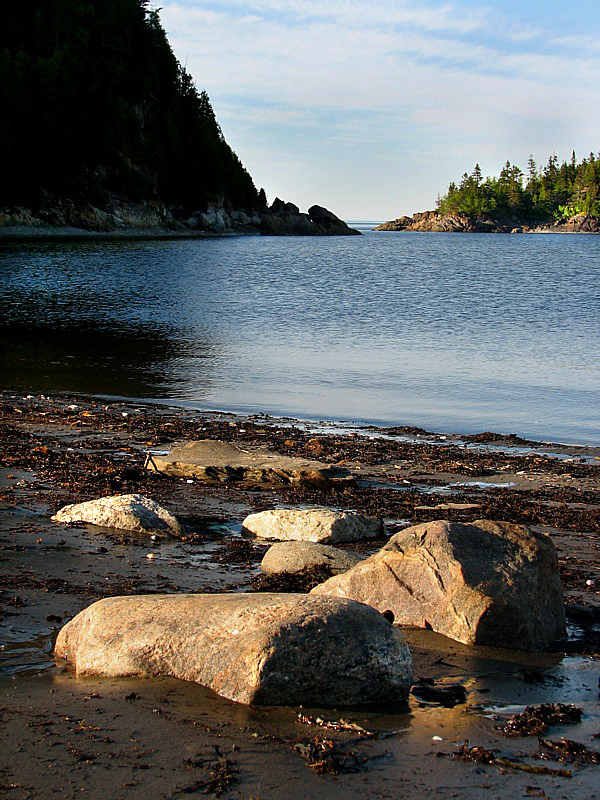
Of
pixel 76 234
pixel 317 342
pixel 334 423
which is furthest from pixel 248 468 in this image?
pixel 76 234

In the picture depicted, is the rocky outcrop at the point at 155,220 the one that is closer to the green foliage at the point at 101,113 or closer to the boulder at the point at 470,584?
the green foliage at the point at 101,113

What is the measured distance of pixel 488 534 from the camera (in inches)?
239

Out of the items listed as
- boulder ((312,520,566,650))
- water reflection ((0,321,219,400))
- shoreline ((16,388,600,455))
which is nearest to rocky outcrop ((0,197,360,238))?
water reflection ((0,321,219,400))

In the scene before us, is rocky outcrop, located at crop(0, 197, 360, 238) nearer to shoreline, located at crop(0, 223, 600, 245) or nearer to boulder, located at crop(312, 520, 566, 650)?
shoreline, located at crop(0, 223, 600, 245)

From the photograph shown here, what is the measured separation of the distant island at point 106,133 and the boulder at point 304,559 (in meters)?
80.3

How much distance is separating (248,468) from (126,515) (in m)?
2.34

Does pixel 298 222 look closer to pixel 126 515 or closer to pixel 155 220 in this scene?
pixel 155 220

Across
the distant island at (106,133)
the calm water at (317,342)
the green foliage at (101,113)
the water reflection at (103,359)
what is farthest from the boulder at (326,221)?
the water reflection at (103,359)

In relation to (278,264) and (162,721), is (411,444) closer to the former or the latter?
(162,721)

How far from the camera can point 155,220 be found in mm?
109312

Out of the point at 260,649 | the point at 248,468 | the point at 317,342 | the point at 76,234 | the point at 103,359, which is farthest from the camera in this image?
the point at 76,234

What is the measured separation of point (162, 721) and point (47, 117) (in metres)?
102

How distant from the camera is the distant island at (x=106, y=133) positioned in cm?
9356

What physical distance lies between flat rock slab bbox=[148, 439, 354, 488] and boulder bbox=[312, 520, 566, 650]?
3720 millimetres
